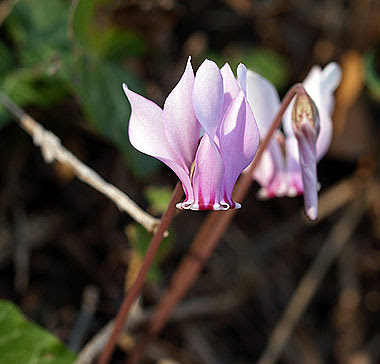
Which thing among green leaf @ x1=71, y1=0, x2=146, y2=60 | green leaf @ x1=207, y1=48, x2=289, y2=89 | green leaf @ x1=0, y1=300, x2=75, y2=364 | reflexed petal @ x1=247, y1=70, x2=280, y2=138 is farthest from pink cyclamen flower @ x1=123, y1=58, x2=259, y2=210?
green leaf @ x1=207, y1=48, x2=289, y2=89

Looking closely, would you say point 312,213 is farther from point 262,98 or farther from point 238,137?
point 262,98

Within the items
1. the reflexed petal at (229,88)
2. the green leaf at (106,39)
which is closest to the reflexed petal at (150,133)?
the reflexed petal at (229,88)

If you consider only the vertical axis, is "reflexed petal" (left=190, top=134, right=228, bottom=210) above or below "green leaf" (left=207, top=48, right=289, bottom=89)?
below

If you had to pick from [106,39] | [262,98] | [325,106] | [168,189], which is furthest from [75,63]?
[325,106]

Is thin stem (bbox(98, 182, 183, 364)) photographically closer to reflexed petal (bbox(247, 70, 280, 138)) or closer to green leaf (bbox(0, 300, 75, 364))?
green leaf (bbox(0, 300, 75, 364))

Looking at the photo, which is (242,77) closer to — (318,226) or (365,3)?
(318,226)

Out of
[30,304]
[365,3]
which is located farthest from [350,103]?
[30,304]
